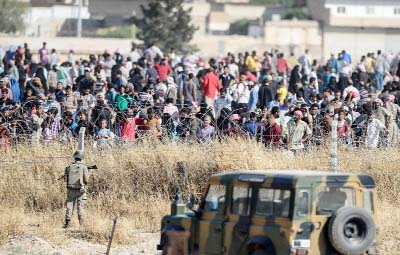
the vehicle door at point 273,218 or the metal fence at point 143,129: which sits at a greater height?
the metal fence at point 143,129

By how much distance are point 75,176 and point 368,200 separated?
6450 mm

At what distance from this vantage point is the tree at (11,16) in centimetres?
9444

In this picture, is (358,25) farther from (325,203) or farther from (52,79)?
(325,203)

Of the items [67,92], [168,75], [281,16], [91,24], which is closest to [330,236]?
[67,92]

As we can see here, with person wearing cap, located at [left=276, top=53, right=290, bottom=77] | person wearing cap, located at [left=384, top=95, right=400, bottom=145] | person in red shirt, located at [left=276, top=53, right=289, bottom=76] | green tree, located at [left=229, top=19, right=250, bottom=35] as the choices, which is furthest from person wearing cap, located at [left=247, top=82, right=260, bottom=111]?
green tree, located at [left=229, top=19, right=250, bottom=35]

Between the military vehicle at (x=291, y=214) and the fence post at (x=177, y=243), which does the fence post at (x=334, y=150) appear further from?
the fence post at (x=177, y=243)

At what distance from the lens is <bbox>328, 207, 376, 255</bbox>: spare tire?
17.3m

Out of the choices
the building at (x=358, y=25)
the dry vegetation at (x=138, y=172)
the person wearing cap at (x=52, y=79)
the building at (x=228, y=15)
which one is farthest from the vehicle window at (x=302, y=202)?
the building at (x=228, y=15)

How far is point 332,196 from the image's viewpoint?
17.7m

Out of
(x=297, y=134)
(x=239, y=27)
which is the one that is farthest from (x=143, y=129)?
(x=239, y=27)

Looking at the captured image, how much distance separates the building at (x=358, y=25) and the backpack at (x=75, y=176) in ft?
179

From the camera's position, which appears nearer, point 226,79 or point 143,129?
point 143,129

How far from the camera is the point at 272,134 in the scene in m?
24.9

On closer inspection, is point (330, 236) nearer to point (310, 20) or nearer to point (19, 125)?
point (19, 125)
